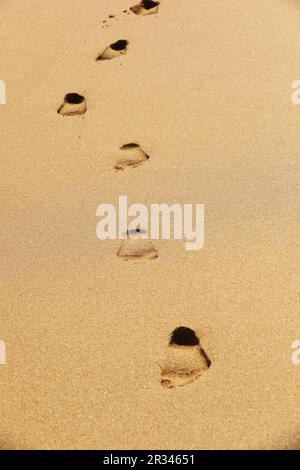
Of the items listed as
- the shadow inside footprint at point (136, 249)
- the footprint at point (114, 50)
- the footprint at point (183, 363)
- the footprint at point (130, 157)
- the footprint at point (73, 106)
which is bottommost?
the footprint at point (183, 363)

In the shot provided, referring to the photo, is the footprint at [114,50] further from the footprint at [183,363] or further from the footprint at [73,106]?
the footprint at [183,363]

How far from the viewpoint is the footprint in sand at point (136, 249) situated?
1675mm

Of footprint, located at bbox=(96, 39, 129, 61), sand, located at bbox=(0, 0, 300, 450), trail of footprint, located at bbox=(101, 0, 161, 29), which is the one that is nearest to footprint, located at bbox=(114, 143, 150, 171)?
sand, located at bbox=(0, 0, 300, 450)

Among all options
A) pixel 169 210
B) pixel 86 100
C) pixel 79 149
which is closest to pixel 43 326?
pixel 169 210

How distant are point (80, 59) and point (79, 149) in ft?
2.36

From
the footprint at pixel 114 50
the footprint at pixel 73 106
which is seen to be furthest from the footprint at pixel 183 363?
the footprint at pixel 114 50

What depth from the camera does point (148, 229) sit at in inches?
69.1

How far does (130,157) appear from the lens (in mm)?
2031

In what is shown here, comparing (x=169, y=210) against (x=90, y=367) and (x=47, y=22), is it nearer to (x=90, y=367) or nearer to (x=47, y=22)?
(x=90, y=367)

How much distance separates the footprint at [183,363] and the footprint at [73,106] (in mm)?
1301

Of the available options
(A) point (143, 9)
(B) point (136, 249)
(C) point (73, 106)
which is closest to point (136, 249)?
(B) point (136, 249)

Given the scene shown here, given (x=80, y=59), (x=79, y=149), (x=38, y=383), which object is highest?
(x=80, y=59)

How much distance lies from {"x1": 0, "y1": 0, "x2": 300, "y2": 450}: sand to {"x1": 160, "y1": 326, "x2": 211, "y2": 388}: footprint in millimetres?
26

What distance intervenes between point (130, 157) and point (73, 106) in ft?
1.57
